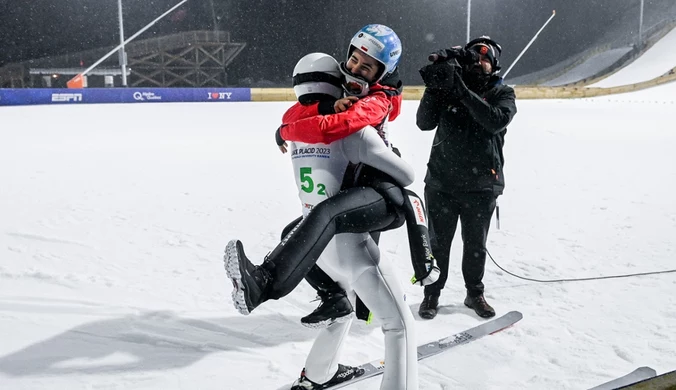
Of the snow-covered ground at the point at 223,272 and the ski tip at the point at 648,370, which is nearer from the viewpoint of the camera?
the ski tip at the point at 648,370

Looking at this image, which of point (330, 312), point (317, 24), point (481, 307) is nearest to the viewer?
point (330, 312)

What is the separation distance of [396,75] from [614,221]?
497 cm

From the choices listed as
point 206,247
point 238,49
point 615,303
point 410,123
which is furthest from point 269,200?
point 238,49

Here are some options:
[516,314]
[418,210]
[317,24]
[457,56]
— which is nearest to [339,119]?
[418,210]

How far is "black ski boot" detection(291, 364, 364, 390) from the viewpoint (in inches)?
115

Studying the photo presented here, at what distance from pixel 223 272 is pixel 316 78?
261cm

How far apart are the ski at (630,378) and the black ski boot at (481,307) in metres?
1.12

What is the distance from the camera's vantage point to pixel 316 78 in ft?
8.38

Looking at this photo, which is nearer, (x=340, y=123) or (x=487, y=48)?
(x=340, y=123)

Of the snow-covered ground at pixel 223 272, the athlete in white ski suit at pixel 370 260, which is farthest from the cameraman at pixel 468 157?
the athlete in white ski suit at pixel 370 260

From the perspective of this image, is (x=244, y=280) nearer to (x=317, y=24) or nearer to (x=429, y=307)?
(x=429, y=307)

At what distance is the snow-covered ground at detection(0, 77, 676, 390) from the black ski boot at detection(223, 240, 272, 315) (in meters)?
0.69

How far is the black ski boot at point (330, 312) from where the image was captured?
2.66 m

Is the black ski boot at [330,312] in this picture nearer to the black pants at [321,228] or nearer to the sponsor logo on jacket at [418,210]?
the black pants at [321,228]
